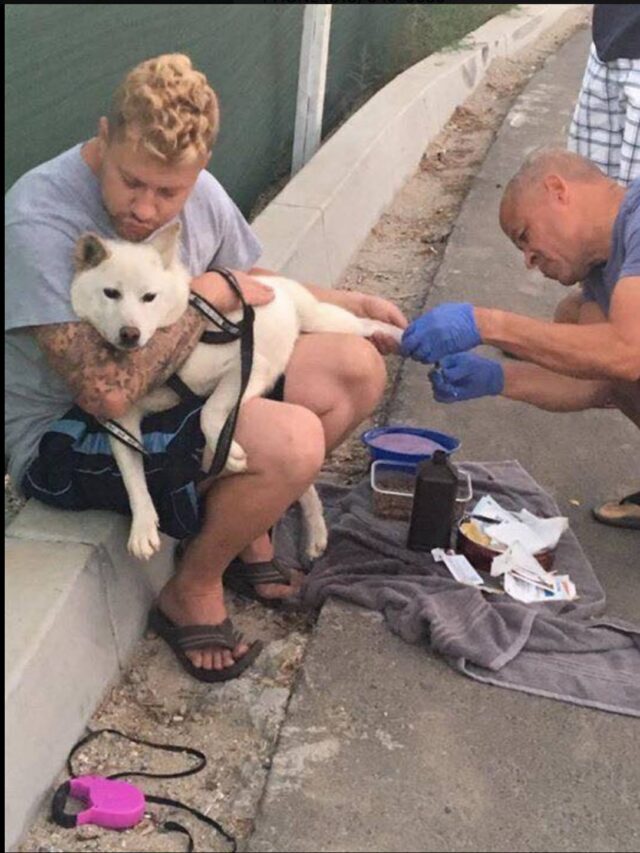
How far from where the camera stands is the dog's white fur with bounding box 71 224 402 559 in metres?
2.39

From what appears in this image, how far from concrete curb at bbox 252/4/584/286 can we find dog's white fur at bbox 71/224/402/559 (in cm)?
131

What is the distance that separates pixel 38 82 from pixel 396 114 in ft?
11.9

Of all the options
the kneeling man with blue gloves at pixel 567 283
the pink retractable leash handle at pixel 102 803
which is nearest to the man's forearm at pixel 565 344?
the kneeling man with blue gloves at pixel 567 283

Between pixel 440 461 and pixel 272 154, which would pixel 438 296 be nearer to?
pixel 272 154

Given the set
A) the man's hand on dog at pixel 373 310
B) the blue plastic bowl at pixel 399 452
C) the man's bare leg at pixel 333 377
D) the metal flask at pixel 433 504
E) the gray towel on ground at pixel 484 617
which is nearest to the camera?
the gray towel on ground at pixel 484 617

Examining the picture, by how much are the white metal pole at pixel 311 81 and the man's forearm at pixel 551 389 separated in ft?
8.78

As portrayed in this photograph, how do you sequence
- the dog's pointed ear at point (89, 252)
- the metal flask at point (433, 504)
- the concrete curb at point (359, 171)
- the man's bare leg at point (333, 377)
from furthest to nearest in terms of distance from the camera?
the concrete curb at point (359, 171), the metal flask at point (433, 504), the man's bare leg at point (333, 377), the dog's pointed ear at point (89, 252)

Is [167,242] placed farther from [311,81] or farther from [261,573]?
[311,81]

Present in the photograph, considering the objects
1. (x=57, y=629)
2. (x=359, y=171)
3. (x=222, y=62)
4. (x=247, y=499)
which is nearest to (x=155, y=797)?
(x=57, y=629)

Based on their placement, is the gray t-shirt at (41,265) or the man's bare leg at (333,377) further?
the man's bare leg at (333,377)

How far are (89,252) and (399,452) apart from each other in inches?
51.2

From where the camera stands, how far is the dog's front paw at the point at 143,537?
8.28 feet

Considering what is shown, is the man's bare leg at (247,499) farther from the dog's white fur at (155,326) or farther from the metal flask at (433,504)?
the metal flask at (433,504)

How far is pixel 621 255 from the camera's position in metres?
3.02
